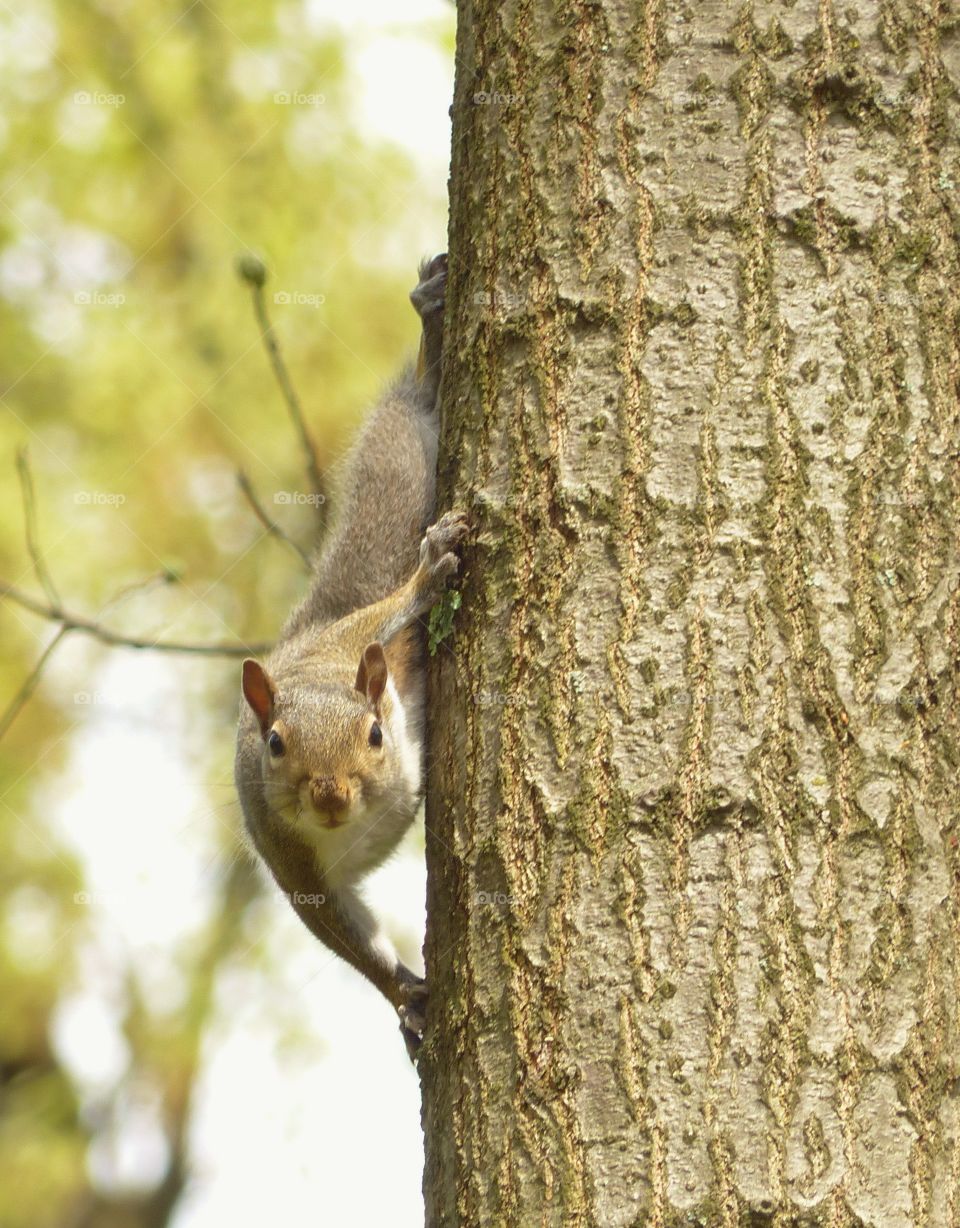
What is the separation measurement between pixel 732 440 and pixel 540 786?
0.51m

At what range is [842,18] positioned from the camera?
1841 mm

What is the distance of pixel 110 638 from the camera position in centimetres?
327

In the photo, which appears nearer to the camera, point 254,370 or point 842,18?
point 842,18

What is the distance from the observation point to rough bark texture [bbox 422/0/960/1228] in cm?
161

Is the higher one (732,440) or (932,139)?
(932,139)

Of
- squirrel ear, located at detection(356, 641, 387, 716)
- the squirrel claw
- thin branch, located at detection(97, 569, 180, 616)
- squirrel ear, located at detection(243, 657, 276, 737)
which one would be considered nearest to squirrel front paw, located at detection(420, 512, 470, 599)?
the squirrel claw

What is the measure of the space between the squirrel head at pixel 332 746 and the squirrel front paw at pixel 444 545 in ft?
2.27

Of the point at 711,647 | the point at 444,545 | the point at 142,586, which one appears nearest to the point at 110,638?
the point at 142,586

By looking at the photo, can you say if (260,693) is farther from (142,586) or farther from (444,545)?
(444,545)

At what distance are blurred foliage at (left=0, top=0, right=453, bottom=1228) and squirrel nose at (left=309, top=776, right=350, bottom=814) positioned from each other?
4.05 metres

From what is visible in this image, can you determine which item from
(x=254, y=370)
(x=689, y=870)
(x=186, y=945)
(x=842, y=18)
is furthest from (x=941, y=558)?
(x=186, y=945)

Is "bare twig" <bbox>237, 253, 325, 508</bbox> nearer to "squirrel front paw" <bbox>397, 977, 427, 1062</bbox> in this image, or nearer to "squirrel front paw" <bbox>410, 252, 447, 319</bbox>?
"squirrel front paw" <bbox>410, 252, 447, 319</bbox>

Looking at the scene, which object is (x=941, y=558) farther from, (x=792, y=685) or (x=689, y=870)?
(x=689, y=870)

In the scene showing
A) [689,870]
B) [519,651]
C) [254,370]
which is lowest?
[689,870]
